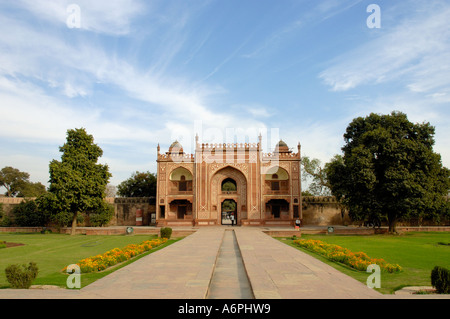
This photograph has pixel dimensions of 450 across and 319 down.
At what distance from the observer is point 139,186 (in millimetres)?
39781

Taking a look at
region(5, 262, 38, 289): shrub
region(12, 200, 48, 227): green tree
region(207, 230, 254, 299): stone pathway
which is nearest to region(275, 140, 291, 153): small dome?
region(12, 200, 48, 227): green tree

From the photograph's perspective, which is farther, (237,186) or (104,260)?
(237,186)

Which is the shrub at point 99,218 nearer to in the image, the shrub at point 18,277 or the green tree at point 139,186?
the green tree at point 139,186

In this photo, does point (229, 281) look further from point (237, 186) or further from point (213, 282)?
point (237, 186)

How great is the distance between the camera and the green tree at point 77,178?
25109 mm

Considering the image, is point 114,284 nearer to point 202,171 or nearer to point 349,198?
point 349,198

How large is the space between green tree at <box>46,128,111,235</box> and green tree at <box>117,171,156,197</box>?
12.3 m

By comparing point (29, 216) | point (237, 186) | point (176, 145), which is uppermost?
point (176, 145)

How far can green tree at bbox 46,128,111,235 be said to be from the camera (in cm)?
2511

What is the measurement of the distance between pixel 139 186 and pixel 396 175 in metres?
27.0

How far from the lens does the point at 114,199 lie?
36.7 metres


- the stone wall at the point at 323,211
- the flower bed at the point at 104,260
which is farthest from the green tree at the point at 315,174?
the flower bed at the point at 104,260

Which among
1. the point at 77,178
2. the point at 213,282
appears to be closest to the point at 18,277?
the point at 213,282
